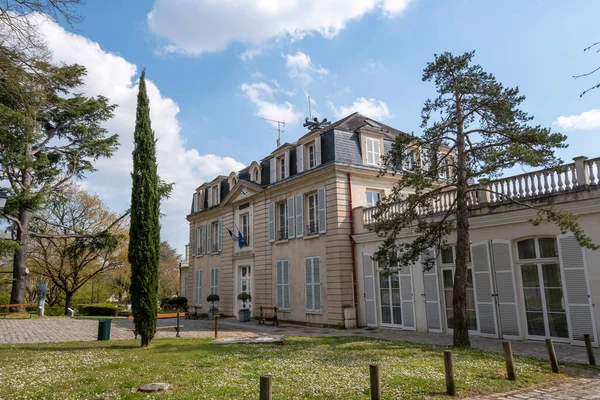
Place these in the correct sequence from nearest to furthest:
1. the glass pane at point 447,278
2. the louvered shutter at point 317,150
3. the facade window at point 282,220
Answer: the glass pane at point 447,278 → the louvered shutter at point 317,150 → the facade window at point 282,220

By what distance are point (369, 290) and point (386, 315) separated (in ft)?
3.77

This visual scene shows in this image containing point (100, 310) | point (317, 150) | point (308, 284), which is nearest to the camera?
point (308, 284)

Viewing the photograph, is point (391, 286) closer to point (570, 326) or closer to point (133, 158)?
point (570, 326)

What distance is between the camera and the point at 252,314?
862 inches

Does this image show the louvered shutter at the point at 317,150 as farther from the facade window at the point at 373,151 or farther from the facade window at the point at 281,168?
the facade window at the point at 281,168

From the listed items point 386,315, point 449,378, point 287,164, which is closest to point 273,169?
point 287,164

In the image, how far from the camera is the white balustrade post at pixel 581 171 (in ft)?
34.7

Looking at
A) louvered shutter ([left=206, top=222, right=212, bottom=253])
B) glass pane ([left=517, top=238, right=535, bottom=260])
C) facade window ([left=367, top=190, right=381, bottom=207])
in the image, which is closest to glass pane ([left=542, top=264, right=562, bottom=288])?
glass pane ([left=517, top=238, right=535, bottom=260])

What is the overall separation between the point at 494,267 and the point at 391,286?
4158mm

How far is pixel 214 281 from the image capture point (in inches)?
1015

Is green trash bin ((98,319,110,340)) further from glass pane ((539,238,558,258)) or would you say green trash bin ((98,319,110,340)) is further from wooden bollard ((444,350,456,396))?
glass pane ((539,238,558,258))

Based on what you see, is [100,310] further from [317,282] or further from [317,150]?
[317,150]

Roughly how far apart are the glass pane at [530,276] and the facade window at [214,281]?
17.7m

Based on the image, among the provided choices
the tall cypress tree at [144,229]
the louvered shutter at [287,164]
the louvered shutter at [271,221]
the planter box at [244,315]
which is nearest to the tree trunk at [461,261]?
the tall cypress tree at [144,229]
